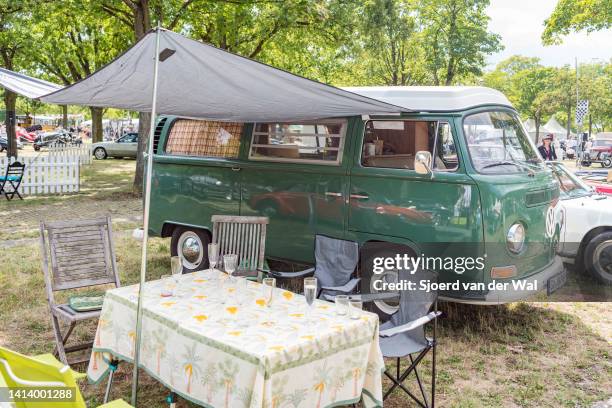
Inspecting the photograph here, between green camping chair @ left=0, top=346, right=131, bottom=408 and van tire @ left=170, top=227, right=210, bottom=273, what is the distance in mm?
5128

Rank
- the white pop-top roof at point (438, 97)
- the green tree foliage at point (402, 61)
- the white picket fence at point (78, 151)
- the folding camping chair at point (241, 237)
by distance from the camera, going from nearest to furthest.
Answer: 1. the white pop-top roof at point (438, 97)
2. the folding camping chair at point (241, 237)
3. the white picket fence at point (78, 151)
4. the green tree foliage at point (402, 61)

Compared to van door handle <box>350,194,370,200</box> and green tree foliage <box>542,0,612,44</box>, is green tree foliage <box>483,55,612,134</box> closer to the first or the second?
green tree foliage <box>542,0,612,44</box>

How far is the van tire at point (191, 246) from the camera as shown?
746cm

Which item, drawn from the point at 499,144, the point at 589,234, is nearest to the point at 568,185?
the point at 589,234

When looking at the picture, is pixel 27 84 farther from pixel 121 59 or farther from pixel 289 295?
pixel 289 295

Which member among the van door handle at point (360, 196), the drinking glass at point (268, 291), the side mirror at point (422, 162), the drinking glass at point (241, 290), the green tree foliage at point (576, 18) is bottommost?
the drinking glass at point (241, 290)

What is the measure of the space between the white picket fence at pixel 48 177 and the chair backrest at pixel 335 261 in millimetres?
12060

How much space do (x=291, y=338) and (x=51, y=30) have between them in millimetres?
21539

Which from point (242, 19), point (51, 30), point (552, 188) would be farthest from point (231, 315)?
point (51, 30)

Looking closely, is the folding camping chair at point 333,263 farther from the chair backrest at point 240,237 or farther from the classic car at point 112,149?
the classic car at point 112,149

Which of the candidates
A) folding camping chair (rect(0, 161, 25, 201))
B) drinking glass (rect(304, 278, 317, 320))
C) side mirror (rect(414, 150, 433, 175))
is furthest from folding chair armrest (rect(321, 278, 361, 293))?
folding camping chair (rect(0, 161, 25, 201))

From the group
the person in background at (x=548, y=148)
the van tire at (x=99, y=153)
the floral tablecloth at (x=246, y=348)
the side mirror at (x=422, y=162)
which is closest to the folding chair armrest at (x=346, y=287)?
the floral tablecloth at (x=246, y=348)

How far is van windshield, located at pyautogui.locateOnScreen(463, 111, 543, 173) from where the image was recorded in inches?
215

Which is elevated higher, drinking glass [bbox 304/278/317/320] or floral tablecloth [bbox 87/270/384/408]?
drinking glass [bbox 304/278/317/320]
